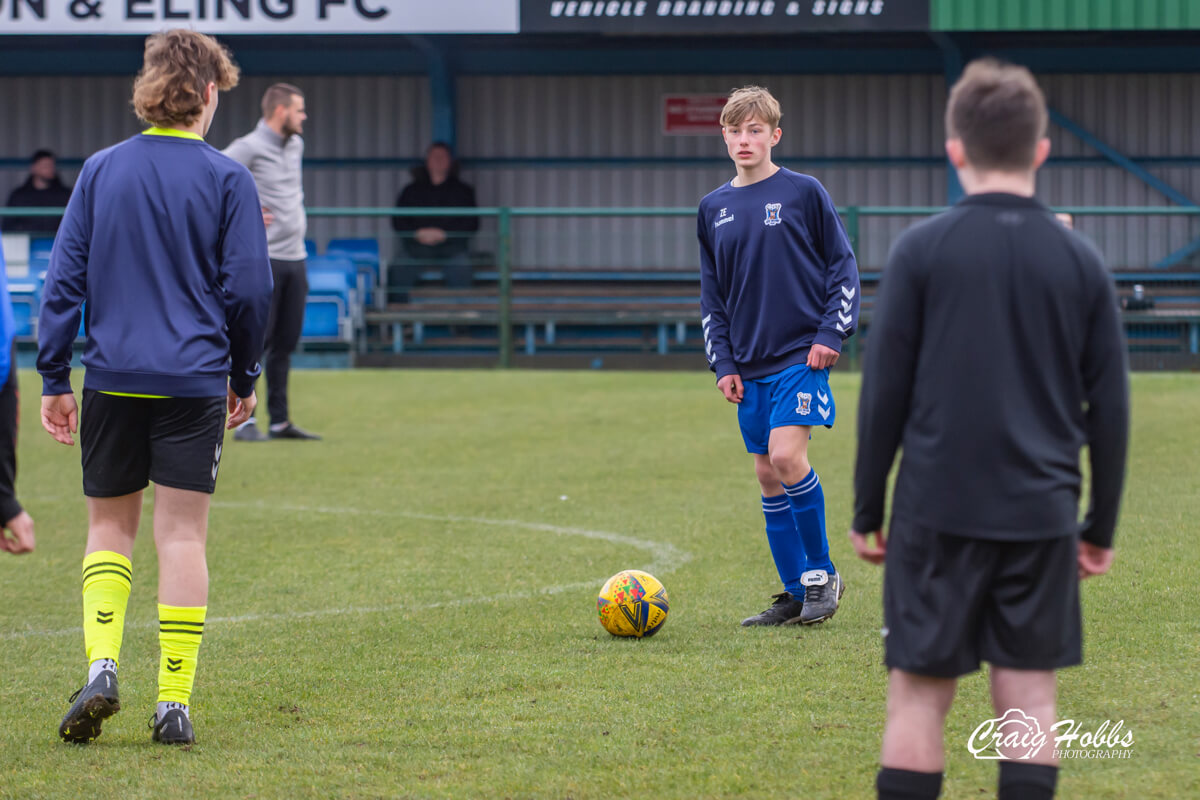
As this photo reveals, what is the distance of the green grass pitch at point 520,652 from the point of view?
142 inches

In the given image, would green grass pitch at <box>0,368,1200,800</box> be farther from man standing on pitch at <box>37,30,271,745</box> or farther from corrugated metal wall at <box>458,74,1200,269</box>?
corrugated metal wall at <box>458,74,1200,269</box>

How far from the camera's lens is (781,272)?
17.0ft

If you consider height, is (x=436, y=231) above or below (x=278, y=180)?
below

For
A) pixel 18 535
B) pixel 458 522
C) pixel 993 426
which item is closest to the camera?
pixel 993 426

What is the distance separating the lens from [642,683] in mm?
4453

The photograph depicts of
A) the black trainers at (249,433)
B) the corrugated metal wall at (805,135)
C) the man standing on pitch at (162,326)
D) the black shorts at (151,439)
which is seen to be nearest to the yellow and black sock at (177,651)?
the man standing on pitch at (162,326)

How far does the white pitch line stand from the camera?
18.4ft

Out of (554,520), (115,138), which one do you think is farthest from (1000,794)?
(115,138)

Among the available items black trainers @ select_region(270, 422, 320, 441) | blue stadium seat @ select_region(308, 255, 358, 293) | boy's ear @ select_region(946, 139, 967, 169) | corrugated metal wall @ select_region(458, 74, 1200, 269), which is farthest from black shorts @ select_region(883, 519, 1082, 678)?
corrugated metal wall @ select_region(458, 74, 1200, 269)

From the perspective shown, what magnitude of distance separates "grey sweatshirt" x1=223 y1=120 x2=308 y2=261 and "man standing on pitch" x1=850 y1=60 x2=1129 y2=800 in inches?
308

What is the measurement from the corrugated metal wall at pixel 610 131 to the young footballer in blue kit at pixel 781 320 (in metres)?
15.3

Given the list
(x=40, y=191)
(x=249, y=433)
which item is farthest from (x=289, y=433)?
(x=40, y=191)

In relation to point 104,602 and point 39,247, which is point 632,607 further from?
point 39,247

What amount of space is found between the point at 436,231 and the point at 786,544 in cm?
1348
